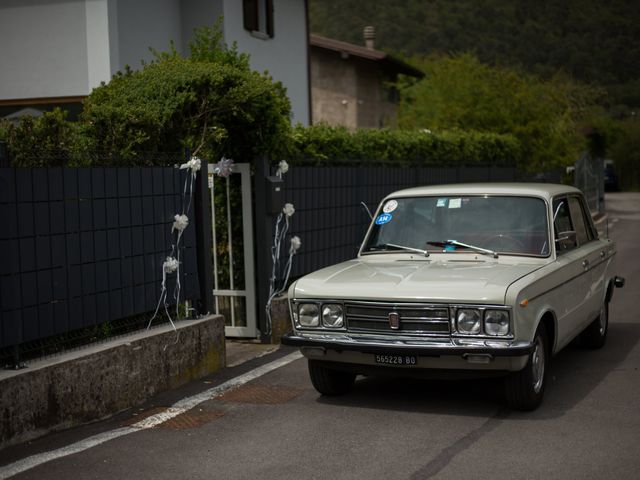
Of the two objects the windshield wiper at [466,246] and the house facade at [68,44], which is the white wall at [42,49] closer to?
the house facade at [68,44]

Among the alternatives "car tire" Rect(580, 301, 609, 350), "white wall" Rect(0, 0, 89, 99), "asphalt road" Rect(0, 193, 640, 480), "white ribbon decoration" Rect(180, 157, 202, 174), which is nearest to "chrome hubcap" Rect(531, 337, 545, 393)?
"asphalt road" Rect(0, 193, 640, 480)

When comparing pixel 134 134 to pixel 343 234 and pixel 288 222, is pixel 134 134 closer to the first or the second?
pixel 288 222

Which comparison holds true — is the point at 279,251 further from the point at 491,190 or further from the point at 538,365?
the point at 538,365

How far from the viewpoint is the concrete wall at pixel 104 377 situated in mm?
6496

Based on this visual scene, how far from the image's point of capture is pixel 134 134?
29.1 ft

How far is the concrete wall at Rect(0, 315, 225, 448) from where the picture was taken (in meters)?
6.50

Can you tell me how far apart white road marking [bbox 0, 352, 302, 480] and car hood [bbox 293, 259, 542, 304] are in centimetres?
130

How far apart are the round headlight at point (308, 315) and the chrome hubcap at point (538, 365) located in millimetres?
1662

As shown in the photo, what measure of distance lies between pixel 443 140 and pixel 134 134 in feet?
33.6

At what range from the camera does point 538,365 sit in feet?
23.6

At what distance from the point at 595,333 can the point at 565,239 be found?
1771mm

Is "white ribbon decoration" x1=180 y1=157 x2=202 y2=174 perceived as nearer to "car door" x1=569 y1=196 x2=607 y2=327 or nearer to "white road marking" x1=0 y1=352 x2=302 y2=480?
"white road marking" x1=0 y1=352 x2=302 y2=480

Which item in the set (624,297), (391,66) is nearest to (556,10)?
(391,66)

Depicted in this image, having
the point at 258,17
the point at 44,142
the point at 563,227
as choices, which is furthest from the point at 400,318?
the point at 258,17
